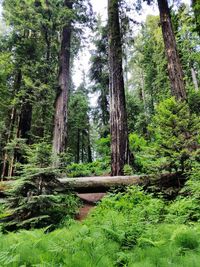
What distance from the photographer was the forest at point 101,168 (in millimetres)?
2736

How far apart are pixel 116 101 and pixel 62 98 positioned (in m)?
3.55

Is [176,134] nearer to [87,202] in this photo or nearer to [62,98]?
[87,202]

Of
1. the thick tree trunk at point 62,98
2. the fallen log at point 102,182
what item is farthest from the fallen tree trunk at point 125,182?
the thick tree trunk at point 62,98

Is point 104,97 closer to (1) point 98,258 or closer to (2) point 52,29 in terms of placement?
(2) point 52,29

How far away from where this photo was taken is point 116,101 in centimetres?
892

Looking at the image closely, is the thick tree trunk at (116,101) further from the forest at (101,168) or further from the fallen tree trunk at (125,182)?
the fallen tree trunk at (125,182)

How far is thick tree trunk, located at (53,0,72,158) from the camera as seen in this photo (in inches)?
419

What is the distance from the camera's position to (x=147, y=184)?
21.6 ft

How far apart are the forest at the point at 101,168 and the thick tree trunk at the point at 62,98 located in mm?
51

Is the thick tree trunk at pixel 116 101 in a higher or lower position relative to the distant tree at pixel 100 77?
lower

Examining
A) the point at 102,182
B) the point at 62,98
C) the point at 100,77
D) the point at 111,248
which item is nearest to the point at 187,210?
the point at 111,248

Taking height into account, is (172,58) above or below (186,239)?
above

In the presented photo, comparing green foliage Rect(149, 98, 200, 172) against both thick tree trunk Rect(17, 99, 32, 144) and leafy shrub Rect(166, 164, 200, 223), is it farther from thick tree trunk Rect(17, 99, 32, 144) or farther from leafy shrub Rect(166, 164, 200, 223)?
thick tree trunk Rect(17, 99, 32, 144)

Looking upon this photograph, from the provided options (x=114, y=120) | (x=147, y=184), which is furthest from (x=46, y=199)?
(x=114, y=120)
